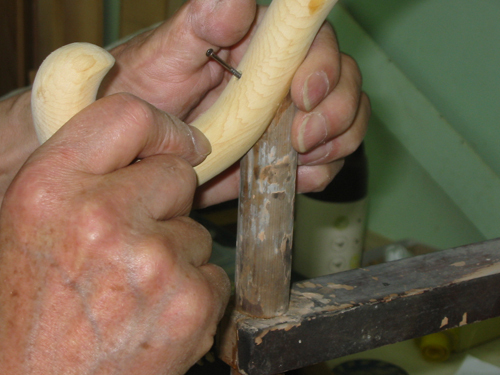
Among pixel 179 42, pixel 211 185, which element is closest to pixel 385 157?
pixel 211 185

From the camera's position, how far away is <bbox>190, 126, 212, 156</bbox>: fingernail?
467 millimetres

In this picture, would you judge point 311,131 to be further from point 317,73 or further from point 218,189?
point 218,189

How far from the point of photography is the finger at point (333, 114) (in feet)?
1.74

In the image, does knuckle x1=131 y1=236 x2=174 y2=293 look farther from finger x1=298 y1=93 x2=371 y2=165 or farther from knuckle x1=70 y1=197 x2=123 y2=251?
finger x1=298 y1=93 x2=371 y2=165

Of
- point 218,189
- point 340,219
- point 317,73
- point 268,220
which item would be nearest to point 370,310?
point 268,220

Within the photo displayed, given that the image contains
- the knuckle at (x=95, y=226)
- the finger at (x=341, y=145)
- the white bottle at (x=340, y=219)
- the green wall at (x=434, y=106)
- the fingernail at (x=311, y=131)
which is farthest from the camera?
the white bottle at (x=340, y=219)

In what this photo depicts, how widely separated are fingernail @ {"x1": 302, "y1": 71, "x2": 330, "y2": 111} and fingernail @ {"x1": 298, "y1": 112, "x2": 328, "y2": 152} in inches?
1.1

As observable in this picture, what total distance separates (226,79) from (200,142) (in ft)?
0.98

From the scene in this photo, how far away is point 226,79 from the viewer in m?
0.74

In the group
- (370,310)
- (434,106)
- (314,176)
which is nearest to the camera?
(370,310)

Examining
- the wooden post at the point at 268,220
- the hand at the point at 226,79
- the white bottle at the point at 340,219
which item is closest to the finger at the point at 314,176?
the hand at the point at 226,79

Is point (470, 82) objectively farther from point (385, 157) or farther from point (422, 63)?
point (385, 157)

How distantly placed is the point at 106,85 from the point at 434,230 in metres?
0.98

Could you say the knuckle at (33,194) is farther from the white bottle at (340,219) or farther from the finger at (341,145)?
the white bottle at (340,219)
